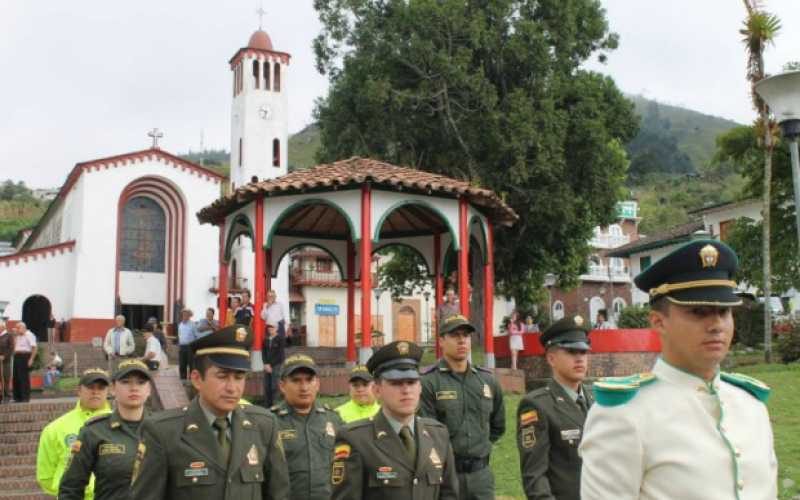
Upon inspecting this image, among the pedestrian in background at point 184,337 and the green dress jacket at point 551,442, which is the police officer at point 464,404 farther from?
the pedestrian in background at point 184,337

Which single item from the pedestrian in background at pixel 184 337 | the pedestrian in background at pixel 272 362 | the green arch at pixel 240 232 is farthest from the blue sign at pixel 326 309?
the pedestrian in background at pixel 272 362

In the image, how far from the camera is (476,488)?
6469 millimetres

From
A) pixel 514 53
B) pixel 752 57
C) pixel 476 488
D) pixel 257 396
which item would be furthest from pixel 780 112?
pixel 514 53

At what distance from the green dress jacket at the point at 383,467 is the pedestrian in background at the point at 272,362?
10266mm

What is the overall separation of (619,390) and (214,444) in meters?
2.65

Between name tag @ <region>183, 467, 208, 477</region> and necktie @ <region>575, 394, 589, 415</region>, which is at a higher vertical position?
necktie @ <region>575, 394, 589, 415</region>

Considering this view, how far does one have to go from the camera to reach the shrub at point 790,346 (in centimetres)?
2256

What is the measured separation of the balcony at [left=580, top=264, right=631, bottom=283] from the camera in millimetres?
56544

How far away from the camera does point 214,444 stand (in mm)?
4676

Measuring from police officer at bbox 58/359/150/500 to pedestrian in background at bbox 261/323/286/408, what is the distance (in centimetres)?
857

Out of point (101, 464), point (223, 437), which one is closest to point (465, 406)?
point (223, 437)

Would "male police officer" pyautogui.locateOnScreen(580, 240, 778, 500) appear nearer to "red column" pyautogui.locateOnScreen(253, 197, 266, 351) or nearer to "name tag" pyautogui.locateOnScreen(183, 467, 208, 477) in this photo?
"name tag" pyautogui.locateOnScreen(183, 467, 208, 477)

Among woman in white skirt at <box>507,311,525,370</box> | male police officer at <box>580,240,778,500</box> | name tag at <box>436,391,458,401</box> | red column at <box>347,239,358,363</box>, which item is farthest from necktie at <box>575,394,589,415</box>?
woman in white skirt at <box>507,311,525,370</box>

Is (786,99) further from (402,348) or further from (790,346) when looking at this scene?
(790,346)
